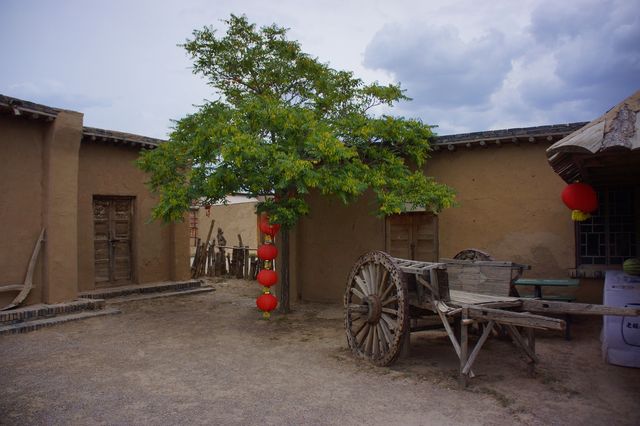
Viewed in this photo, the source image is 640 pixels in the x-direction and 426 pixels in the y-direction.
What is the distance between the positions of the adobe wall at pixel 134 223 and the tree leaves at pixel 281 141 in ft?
8.45

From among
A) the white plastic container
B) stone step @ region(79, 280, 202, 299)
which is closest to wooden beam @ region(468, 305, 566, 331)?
the white plastic container

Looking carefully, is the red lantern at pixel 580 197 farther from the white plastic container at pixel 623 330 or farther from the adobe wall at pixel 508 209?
the adobe wall at pixel 508 209

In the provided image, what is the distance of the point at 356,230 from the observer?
33.7ft

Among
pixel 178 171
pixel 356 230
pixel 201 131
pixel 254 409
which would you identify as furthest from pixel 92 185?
pixel 254 409

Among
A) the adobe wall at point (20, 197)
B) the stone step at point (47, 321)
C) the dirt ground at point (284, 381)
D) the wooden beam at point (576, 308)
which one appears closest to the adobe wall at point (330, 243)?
the dirt ground at point (284, 381)

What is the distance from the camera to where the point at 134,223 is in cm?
1209

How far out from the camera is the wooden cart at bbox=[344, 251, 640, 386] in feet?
16.4

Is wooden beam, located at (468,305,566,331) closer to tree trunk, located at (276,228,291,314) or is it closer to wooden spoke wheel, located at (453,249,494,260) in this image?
wooden spoke wheel, located at (453,249,494,260)

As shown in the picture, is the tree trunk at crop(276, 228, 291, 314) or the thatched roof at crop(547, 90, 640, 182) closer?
the thatched roof at crop(547, 90, 640, 182)

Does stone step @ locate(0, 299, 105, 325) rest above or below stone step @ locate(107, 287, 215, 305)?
above

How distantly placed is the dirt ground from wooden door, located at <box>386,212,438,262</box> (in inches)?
87.7

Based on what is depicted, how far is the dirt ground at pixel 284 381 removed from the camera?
14.6ft

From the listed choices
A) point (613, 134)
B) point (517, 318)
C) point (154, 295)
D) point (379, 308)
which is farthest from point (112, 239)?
point (613, 134)

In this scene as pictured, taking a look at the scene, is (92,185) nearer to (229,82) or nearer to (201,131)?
(229,82)
